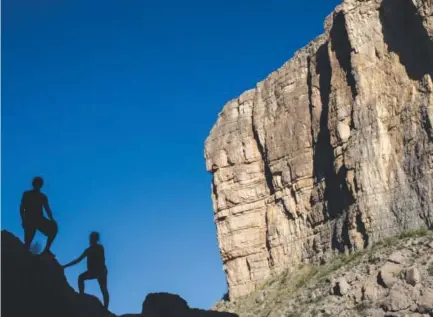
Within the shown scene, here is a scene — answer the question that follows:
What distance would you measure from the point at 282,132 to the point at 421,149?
21.1 meters

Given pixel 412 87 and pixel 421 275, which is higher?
pixel 412 87

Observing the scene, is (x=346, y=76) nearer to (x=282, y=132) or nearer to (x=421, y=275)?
(x=282, y=132)

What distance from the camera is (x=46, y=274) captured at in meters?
14.2

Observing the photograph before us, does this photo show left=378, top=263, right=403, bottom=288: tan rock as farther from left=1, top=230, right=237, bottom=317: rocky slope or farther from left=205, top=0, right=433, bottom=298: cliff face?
left=1, top=230, right=237, bottom=317: rocky slope

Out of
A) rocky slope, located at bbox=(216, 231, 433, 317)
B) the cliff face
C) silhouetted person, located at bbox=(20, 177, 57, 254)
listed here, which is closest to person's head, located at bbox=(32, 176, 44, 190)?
silhouetted person, located at bbox=(20, 177, 57, 254)

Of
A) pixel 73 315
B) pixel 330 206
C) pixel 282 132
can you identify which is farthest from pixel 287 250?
pixel 73 315

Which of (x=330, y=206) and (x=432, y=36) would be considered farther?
(x=330, y=206)

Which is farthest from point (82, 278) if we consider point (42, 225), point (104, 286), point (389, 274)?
point (389, 274)

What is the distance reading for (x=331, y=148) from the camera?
66.2 m

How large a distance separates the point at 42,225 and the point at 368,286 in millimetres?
35182

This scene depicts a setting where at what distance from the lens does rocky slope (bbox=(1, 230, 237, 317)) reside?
43.2 feet

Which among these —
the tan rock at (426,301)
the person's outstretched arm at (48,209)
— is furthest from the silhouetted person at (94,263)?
the tan rock at (426,301)

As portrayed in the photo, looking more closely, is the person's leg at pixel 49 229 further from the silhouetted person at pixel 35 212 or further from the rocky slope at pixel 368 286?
the rocky slope at pixel 368 286

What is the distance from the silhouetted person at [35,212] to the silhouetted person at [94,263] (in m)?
1.09
